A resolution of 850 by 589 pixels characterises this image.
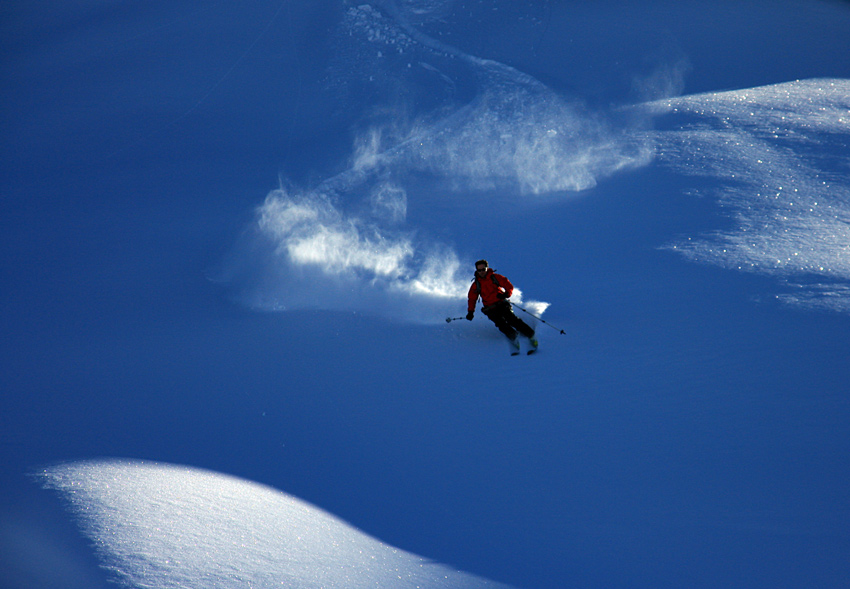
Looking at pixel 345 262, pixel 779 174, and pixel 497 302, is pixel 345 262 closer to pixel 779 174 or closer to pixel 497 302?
pixel 497 302

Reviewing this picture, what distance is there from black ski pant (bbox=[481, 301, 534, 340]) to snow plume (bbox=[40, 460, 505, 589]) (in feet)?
10.9

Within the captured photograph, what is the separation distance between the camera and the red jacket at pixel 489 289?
24.7 ft

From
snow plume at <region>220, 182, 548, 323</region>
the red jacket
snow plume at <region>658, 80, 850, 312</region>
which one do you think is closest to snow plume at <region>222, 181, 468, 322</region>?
snow plume at <region>220, 182, 548, 323</region>

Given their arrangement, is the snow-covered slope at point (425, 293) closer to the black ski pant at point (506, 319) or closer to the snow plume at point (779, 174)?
the snow plume at point (779, 174)

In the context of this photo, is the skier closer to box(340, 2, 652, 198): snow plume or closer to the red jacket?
the red jacket

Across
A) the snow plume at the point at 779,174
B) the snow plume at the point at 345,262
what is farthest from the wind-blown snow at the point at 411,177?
the snow plume at the point at 779,174

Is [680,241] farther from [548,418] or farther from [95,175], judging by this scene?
[95,175]

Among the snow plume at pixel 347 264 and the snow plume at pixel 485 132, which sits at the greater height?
the snow plume at pixel 485 132

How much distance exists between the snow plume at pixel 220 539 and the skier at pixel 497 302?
3.31 m

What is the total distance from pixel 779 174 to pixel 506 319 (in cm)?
603

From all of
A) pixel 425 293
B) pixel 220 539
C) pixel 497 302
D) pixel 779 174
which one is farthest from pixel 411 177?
pixel 220 539

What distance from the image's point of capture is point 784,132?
1120 centimetres

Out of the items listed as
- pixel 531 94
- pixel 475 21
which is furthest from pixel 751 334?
pixel 475 21

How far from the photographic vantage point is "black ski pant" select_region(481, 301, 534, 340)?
7.56 meters
